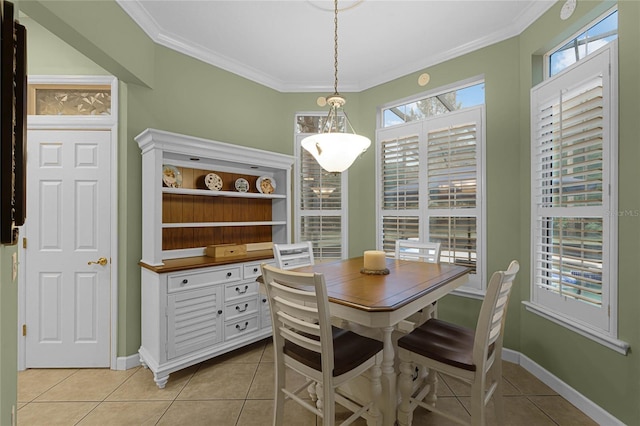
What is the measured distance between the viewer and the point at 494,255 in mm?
2779

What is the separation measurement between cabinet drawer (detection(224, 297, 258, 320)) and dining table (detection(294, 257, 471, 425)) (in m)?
0.94

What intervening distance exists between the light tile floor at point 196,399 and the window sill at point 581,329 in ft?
1.76

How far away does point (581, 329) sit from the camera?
203 centimetres

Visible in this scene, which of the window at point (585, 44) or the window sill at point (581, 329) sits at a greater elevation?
the window at point (585, 44)

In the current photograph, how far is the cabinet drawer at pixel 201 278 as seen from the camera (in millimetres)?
2376

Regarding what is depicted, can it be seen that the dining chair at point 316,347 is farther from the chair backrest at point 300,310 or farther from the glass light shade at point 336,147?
the glass light shade at point 336,147

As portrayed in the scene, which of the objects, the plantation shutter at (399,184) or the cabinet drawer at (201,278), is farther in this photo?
the plantation shutter at (399,184)

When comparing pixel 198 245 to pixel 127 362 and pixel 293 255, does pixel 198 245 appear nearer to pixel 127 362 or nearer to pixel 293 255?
pixel 293 255

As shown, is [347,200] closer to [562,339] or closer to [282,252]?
[282,252]

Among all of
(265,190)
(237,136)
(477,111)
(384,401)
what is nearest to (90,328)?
(265,190)

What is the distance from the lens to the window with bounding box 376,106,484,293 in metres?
2.90

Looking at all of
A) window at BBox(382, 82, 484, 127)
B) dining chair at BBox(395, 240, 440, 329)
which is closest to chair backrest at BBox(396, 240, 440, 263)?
dining chair at BBox(395, 240, 440, 329)

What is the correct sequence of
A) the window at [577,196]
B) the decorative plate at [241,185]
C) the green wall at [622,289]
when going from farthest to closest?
the decorative plate at [241,185] → the window at [577,196] → the green wall at [622,289]

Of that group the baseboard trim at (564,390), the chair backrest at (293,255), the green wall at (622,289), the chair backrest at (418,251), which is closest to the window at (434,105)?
the green wall at (622,289)
